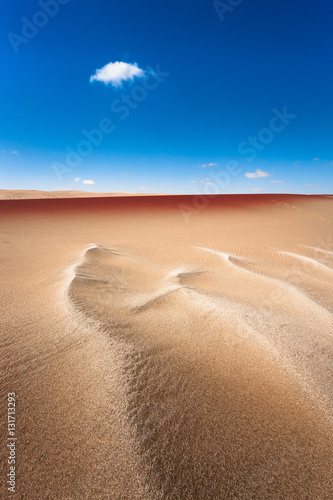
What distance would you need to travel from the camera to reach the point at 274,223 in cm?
1478

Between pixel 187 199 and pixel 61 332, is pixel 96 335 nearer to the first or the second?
pixel 61 332

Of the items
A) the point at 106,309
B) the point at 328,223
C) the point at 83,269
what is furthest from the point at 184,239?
the point at 328,223

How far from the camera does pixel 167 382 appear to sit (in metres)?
1.93

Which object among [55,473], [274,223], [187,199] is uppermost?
[187,199]

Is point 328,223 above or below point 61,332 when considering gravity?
above

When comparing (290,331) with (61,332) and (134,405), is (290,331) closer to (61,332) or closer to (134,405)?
(134,405)

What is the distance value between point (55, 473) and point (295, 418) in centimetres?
165

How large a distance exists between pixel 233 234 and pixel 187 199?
1429 cm

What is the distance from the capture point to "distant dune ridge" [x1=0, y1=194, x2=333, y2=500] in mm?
1342

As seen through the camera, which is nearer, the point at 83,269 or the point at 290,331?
the point at 290,331

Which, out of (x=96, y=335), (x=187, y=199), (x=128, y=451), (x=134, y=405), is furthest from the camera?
(x=187, y=199)

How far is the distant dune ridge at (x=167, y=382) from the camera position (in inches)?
52.8

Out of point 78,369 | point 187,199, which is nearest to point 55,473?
point 78,369

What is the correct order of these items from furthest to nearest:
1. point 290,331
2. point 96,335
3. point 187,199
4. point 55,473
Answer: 1. point 187,199
2. point 290,331
3. point 96,335
4. point 55,473
